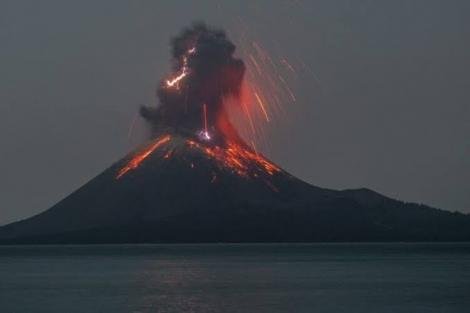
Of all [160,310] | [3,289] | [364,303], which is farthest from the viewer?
[3,289]

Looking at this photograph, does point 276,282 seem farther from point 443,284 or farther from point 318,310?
point 318,310

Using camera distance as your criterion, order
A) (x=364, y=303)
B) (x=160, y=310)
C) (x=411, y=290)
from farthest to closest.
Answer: (x=411, y=290) < (x=364, y=303) < (x=160, y=310)

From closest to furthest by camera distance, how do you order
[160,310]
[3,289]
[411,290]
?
[160,310], [411,290], [3,289]

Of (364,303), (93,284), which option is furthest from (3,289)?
(364,303)

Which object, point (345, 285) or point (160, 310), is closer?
point (160, 310)

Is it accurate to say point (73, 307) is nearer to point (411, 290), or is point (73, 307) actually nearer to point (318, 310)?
point (318, 310)

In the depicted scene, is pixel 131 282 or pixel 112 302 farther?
pixel 131 282

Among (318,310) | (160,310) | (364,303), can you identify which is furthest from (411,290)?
(160,310)

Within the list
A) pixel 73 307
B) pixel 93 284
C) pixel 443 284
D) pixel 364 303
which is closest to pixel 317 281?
pixel 443 284

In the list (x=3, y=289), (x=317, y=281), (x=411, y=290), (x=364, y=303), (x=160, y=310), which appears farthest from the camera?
(x=317, y=281)
